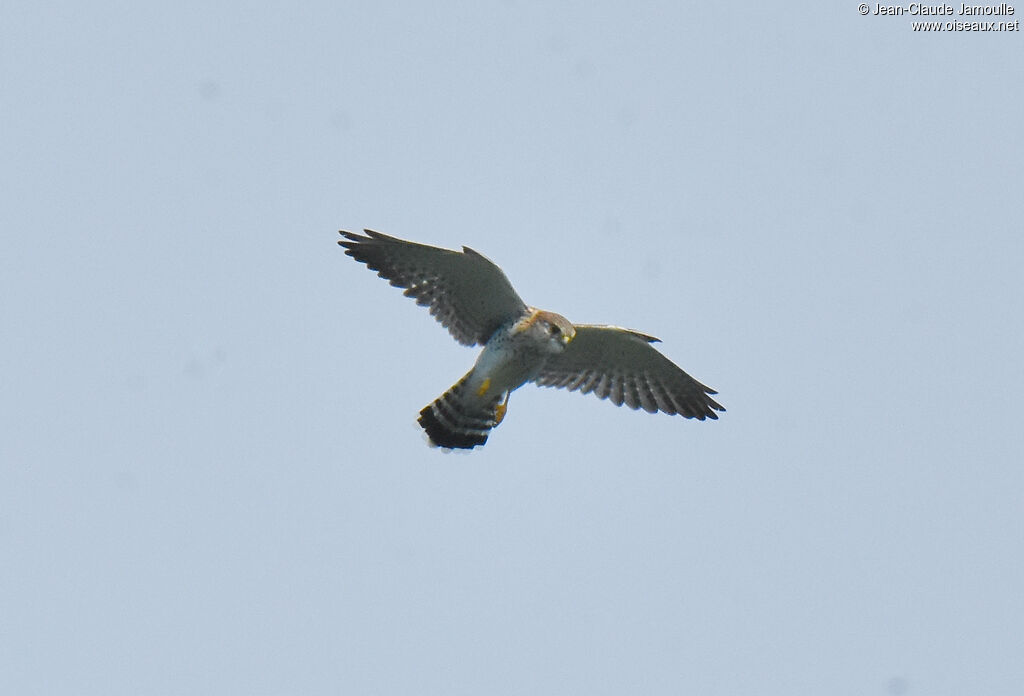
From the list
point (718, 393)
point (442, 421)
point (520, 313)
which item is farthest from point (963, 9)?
point (442, 421)

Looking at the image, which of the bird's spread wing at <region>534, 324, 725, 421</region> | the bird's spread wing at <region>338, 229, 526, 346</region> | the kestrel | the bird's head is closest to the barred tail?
the kestrel

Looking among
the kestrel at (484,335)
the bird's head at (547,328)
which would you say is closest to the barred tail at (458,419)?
the kestrel at (484,335)

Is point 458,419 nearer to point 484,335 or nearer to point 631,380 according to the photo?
point 484,335

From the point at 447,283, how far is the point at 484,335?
0.74 m

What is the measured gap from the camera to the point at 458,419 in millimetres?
18406

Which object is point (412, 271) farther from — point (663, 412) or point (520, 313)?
point (663, 412)

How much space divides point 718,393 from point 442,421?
3.36m

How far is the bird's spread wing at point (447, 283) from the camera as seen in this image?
17.7m

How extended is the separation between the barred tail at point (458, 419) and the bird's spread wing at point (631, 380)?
114 cm

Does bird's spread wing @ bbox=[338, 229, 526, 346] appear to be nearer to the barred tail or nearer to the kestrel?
the kestrel

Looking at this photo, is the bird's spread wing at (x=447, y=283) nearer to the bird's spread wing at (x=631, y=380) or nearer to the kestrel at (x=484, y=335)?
the kestrel at (x=484, y=335)

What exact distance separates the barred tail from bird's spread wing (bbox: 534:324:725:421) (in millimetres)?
1144

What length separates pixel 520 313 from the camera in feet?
59.3

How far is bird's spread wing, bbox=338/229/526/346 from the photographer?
58.1ft
